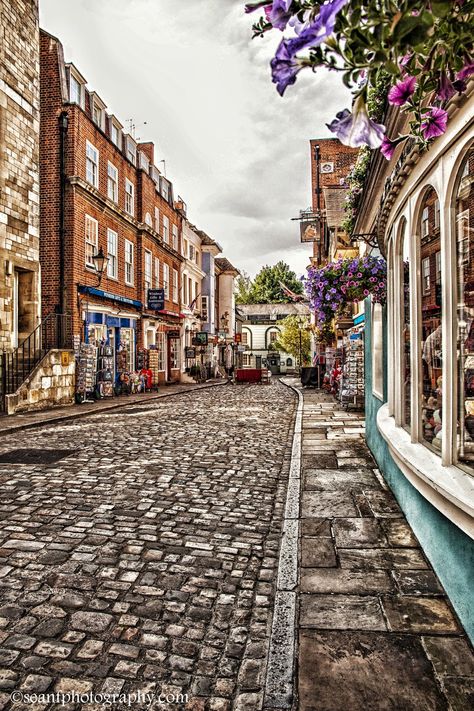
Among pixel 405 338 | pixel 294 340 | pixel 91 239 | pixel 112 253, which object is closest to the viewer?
pixel 405 338

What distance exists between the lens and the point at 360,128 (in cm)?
131

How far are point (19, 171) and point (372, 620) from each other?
16.9 meters

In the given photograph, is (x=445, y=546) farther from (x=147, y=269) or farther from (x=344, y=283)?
(x=147, y=269)

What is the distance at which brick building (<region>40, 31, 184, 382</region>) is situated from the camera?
58.2 feet

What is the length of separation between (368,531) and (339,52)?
13.9 feet

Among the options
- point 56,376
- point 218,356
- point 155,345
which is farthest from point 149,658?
point 218,356

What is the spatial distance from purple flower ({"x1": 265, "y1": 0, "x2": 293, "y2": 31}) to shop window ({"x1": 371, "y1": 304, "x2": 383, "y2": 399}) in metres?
6.01

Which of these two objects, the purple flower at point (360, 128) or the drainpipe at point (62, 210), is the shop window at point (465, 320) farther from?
the drainpipe at point (62, 210)

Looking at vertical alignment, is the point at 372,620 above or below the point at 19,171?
below

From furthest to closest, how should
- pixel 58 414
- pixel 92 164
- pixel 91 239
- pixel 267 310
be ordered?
pixel 267 310
pixel 92 164
pixel 91 239
pixel 58 414

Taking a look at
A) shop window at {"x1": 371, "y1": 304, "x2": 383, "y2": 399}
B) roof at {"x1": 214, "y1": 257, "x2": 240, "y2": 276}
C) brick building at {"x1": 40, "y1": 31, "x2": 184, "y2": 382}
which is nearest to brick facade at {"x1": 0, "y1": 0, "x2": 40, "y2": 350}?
brick building at {"x1": 40, "y1": 31, "x2": 184, "y2": 382}

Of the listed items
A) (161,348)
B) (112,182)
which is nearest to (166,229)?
(161,348)

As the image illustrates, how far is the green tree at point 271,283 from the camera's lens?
76.4 meters

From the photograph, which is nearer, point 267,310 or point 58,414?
point 58,414
